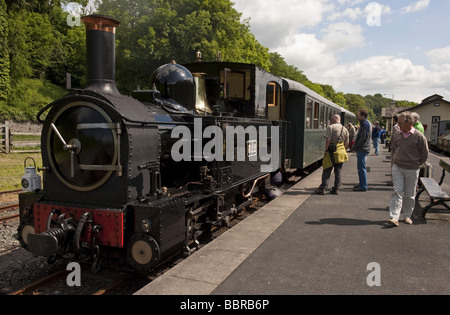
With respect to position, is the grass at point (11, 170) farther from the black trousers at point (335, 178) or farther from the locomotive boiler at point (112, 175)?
the black trousers at point (335, 178)

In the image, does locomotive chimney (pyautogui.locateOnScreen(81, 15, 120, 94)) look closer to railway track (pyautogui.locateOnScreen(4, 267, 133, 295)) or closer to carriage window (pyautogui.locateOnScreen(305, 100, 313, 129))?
railway track (pyautogui.locateOnScreen(4, 267, 133, 295))

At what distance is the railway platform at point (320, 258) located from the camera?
329 cm

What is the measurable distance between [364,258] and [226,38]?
21.7 m

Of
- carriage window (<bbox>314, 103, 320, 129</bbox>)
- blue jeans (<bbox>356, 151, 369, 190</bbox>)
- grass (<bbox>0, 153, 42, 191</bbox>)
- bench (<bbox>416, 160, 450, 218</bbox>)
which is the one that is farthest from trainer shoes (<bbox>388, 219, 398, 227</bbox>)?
grass (<bbox>0, 153, 42, 191</bbox>)

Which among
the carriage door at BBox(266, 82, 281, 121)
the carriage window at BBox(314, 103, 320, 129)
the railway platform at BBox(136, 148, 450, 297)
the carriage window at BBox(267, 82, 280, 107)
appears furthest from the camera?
the carriage window at BBox(314, 103, 320, 129)

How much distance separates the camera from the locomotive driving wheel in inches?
141

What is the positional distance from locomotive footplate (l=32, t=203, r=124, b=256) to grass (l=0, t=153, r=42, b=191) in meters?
4.67

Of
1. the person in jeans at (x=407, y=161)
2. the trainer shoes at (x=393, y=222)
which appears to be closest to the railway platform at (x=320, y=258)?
the trainer shoes at (x=393, y=222)

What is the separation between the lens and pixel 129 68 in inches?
890

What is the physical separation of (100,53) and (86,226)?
2011mm

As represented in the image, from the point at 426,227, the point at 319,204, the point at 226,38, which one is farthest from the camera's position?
the point at 226,38

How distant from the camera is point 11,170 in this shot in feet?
39.8
